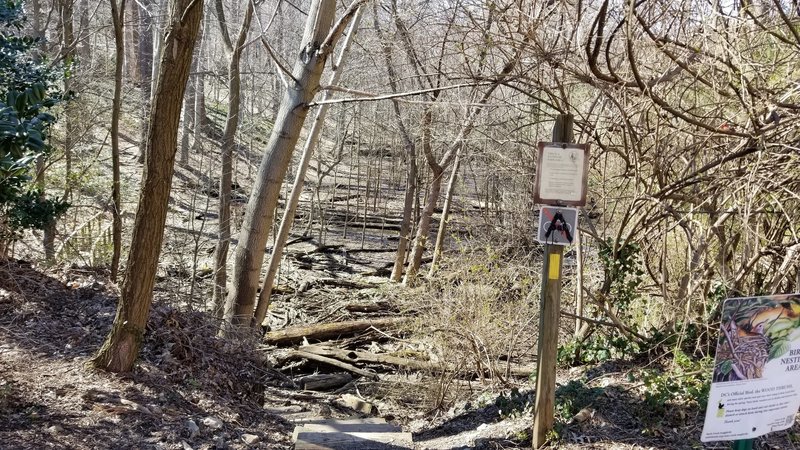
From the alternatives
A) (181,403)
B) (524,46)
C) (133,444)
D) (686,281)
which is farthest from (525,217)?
(133,444)

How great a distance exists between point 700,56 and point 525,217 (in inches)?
290

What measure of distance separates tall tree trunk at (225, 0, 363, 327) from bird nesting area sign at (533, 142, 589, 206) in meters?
5.96

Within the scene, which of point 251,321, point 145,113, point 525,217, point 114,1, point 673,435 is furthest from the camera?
point 145,113

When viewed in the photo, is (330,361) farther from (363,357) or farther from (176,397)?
(176,397)

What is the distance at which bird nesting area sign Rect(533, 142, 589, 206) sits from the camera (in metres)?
5.63

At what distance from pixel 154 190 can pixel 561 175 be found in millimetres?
3160

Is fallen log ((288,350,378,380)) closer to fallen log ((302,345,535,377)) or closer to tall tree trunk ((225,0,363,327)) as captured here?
fallen log ((302,345,535,377))

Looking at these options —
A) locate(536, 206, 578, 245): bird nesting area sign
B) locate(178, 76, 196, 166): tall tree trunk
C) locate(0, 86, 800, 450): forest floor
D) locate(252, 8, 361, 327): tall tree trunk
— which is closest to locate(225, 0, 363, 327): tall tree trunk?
locate(0, 86, 800, 450): forest floor

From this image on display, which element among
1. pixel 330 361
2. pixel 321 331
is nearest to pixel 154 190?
pixel 330 361

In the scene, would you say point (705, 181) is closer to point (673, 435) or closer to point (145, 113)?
point (673, 435)

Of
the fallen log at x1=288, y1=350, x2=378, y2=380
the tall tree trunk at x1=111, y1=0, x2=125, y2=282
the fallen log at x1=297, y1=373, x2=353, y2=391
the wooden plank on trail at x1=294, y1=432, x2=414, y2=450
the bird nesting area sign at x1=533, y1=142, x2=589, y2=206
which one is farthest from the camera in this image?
the fallen log at x1=288, y1=350, x2=378, y2=380

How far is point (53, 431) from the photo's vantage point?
513 cm

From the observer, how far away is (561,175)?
18.5 ft

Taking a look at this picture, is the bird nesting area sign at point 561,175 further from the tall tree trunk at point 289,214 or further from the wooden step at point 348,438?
the tall tree trunk at point 289,214
